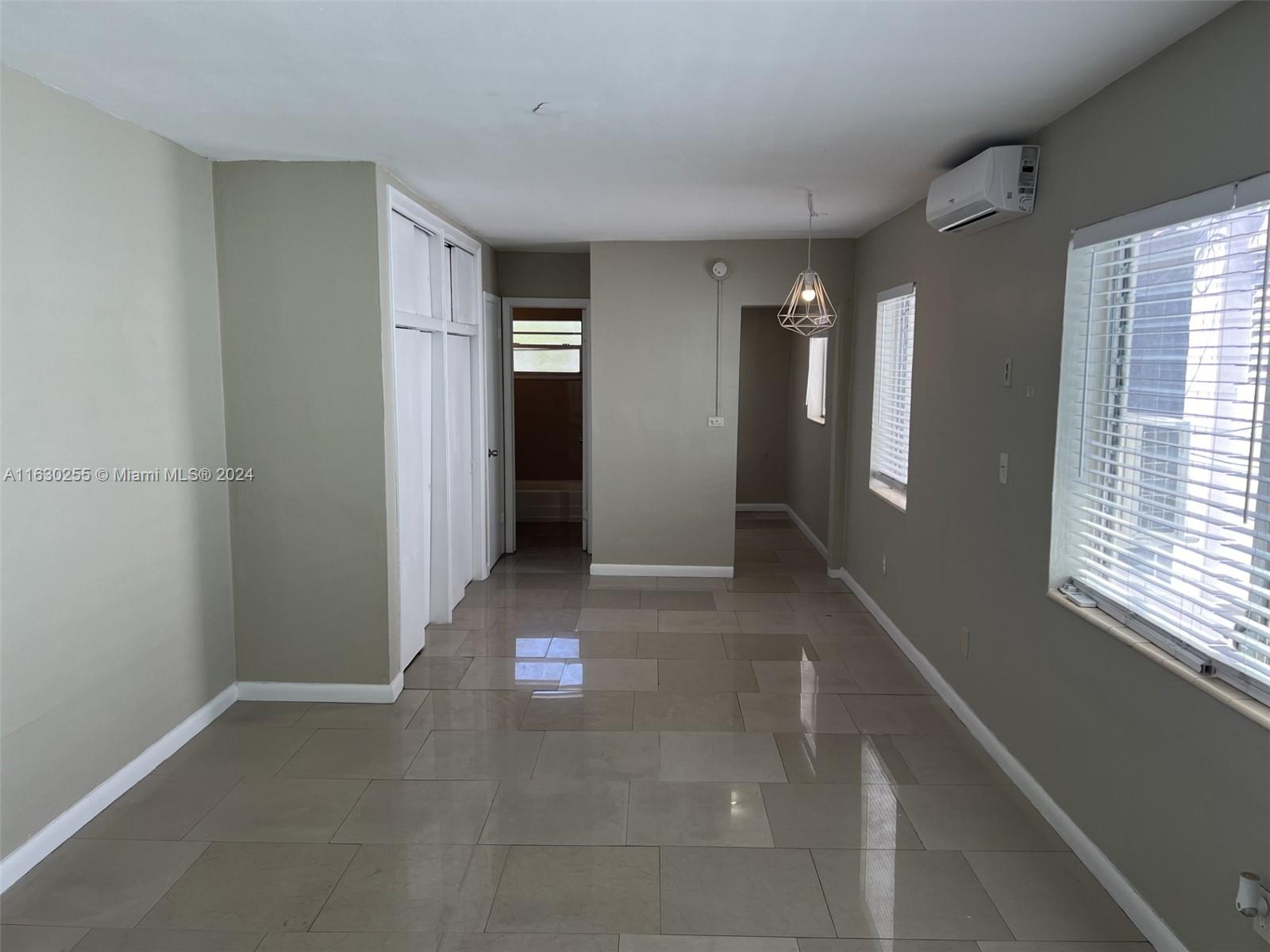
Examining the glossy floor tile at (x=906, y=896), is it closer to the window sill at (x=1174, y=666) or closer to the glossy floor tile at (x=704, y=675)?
the window sill at (x=1174, y=666)

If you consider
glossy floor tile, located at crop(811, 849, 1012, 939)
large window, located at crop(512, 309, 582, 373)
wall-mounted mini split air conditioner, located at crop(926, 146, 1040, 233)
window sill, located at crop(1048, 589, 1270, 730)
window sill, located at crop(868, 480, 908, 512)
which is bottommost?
glossy floor tile, located at crop(811, 849, 1012, 939)

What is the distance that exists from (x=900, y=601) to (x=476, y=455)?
3.13 metres

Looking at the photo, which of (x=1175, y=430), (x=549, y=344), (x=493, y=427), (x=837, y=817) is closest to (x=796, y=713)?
(x=837, y=817)

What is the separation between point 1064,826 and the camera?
290 cm

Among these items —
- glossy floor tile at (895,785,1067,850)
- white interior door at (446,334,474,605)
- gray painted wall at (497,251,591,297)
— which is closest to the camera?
glossy floor tile at (895,785,1067,850)

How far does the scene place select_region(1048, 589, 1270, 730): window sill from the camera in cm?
202

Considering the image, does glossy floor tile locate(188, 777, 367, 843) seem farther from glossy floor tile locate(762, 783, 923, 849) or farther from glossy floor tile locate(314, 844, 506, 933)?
glossy floor tile locate(762, 783, 923, 849)

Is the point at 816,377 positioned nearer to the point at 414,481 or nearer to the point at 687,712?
the point at 414,481

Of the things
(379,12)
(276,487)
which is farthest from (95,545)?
(379,12)

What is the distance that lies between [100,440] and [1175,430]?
3.55 metres

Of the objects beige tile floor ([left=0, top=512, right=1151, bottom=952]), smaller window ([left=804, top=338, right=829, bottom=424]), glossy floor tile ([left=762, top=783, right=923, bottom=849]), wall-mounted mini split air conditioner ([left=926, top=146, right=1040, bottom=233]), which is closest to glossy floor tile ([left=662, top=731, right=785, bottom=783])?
beige tile floor ([left=0, top=512, right=1151, bottom=952])

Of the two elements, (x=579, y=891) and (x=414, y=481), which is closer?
(x=579, y=891)

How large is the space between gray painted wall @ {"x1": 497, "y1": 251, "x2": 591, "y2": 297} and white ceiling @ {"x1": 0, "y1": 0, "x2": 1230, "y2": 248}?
2862 millimetres

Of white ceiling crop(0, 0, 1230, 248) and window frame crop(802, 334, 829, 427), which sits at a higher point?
white ceiling crop(0, 0, 1230, 248)
